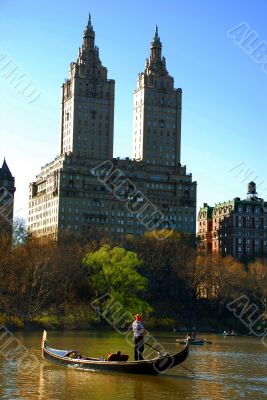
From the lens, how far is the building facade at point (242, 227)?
178m

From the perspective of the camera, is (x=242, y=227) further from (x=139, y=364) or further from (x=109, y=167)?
(x=139, y=364)

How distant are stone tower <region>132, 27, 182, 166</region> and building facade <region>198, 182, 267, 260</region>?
70.5ft

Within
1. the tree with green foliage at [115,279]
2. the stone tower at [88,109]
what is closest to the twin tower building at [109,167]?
the stone tower at [88,109]

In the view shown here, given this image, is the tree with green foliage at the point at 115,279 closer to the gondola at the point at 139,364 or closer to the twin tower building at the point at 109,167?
the gondola at the point at 139,364

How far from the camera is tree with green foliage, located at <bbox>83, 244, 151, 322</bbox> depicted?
96000 mm

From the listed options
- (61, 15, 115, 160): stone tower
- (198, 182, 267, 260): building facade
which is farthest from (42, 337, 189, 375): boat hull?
(61, 15, 115, 160): stone tower

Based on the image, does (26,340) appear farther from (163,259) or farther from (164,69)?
(164,69)

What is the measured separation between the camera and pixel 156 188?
182125 millimetres

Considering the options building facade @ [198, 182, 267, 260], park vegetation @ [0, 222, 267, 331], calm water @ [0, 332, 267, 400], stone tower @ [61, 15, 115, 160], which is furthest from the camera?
stone tower @ [61, 15, 115, 160]

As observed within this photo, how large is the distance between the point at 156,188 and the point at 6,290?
98.2 meters

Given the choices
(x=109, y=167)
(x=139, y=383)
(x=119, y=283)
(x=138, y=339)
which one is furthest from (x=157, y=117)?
(x=139, y=383)

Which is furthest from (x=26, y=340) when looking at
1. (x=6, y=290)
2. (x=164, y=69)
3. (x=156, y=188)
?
(x=164, y=69)

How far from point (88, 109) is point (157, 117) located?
63.5ft

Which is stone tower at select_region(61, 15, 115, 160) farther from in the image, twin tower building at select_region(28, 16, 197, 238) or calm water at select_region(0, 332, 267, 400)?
calm water at select_region(0, 332, 267, 400)
